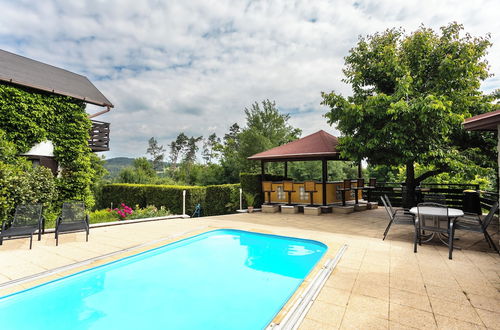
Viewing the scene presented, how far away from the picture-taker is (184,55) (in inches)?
498

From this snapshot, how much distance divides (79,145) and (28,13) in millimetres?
4775

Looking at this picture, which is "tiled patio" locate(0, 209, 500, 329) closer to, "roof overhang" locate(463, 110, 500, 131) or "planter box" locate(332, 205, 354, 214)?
"roof overhang" locate(463, 110, 500, 131)

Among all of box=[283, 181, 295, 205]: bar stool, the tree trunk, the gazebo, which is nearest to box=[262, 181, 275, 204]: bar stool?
the gazebo

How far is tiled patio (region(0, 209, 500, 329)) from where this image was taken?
288 centimetres

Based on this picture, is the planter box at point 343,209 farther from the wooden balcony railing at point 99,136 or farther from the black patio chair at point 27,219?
the wooden balcony railing at point 99,136

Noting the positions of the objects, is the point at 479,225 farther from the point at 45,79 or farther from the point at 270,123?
the point at 270,123

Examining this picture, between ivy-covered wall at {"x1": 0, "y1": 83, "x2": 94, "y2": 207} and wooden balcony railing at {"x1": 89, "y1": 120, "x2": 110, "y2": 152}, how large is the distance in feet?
3.23

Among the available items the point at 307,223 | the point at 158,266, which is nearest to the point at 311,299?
the point at 158,266

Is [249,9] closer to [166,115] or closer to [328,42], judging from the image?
[328,42]

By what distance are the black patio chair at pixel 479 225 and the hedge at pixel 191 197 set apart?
32.0ft

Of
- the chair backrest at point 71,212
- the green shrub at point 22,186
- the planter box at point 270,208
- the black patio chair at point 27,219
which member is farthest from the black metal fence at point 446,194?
the green shrub at point 22,186

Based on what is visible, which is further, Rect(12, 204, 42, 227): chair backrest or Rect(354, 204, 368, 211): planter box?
Rect(354, 204, 368, 211): planter box

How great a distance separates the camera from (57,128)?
954 cm

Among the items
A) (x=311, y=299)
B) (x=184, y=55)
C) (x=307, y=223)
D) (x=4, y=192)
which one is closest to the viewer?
(x=311, y=299)
